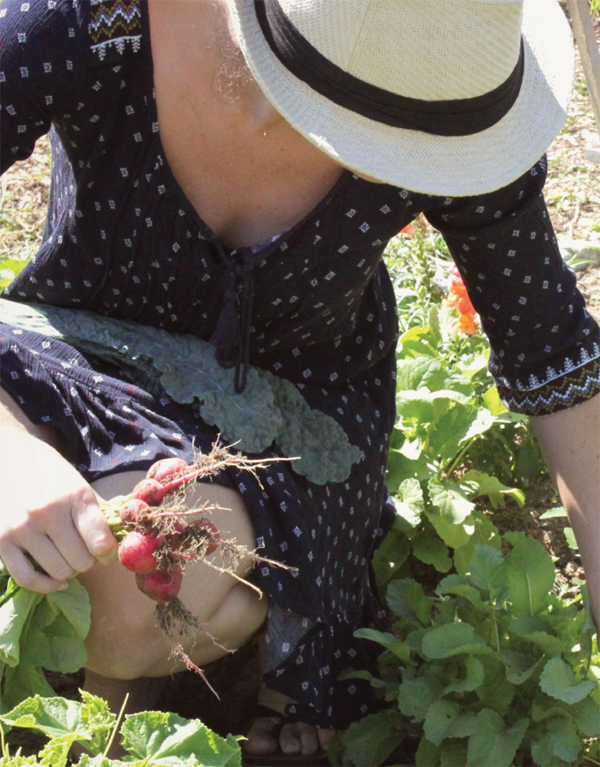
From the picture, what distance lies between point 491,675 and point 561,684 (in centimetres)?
16

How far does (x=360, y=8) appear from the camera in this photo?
3.71 feet

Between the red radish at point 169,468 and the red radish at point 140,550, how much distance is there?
10 cm

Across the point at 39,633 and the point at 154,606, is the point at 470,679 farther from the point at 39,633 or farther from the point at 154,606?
the point at 39,633

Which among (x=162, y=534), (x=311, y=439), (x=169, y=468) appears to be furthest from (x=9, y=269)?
(x=162, y=534)

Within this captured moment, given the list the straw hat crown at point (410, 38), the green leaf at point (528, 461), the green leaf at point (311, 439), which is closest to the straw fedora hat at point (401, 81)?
the straw hat crown at point (410, 38)

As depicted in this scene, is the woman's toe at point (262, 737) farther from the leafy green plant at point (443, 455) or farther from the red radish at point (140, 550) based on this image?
the red radish at point (140, 550)

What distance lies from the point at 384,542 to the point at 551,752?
2.22ft

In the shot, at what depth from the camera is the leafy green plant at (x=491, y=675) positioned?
157 centimetres

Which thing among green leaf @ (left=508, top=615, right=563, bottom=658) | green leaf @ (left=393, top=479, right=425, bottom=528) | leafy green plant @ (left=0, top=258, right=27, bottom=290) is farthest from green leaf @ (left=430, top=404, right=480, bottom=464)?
leafy green plant @ (left=0, top=258, right=27, bottom=290)

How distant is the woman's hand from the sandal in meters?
0.64

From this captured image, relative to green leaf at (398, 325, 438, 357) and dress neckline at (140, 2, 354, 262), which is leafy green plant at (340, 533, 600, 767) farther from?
green leaf at (398, 325, 438, 357)

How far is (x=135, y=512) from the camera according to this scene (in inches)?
52.5

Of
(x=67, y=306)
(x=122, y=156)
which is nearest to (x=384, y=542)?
(x=67, y=306)

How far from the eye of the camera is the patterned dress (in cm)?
152
